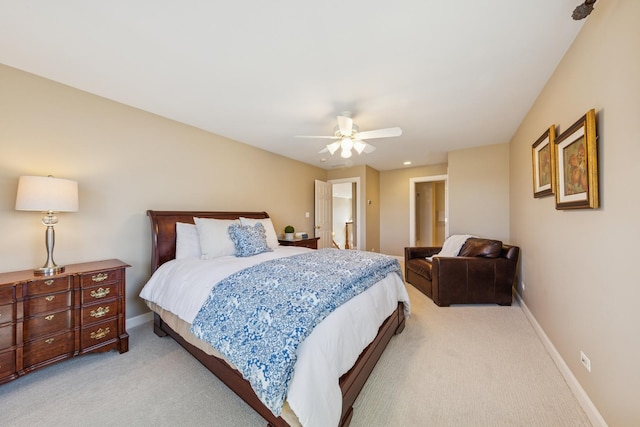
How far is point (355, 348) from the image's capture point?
1.50m

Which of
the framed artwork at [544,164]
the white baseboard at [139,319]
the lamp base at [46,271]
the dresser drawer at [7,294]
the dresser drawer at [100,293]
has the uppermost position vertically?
the framed artwork at [544,164]

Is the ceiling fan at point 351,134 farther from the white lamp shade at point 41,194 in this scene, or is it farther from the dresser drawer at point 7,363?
the dresser drawer at point 7,363

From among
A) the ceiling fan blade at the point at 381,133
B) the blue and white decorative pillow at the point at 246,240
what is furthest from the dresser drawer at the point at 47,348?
the ceiling fan blade at the point at 381,133

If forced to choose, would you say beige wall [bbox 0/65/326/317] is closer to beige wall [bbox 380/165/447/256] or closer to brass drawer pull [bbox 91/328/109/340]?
brass drawer pull [bbox 91/328/109/340]

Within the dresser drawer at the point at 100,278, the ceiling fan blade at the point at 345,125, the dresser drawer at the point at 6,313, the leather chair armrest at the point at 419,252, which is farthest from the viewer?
the leather chair armrest at the point at 419,252

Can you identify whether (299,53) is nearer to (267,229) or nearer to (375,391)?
(267,229)

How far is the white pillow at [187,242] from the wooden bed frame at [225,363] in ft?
0.50

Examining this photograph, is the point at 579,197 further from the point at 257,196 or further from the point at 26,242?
the point at 26,242

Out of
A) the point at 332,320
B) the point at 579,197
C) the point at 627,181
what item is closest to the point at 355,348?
the point at 332,320

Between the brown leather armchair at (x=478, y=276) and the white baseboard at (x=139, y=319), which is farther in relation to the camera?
the brown leather armchair at (x=478, y=276)

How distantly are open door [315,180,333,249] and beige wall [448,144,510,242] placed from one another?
2.62m

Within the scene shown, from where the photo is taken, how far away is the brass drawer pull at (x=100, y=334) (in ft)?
6.64

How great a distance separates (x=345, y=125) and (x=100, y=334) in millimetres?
3008

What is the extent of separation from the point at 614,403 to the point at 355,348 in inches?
53.8
